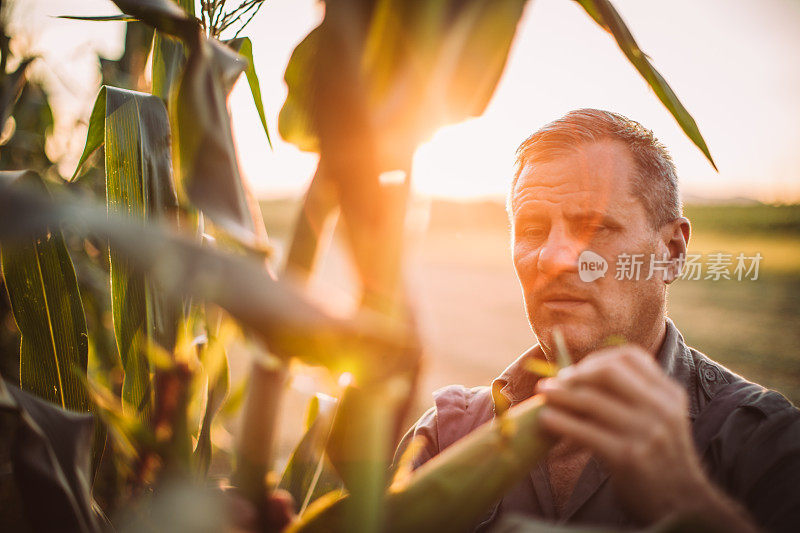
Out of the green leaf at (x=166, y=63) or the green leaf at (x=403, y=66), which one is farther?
the green leaf at (x=166, y=63)

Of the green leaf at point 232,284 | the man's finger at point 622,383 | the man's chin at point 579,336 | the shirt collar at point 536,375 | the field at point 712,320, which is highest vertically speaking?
the green leaf at point 232,284

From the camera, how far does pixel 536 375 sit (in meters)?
0.84

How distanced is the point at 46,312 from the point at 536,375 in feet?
2.45

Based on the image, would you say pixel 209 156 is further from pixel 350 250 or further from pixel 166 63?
pixel 166 63

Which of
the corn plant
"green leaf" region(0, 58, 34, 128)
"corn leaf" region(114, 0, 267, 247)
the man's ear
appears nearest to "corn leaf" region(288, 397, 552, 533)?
the corn plant

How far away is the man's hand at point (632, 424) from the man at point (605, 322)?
0.92ft

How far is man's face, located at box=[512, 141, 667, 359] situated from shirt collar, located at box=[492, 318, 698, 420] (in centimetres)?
4

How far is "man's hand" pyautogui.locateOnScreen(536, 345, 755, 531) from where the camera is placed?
0.25m

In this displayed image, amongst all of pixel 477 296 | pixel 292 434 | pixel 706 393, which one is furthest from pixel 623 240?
pixel 477 296

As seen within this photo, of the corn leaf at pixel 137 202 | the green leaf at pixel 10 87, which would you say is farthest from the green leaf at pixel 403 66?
the green leaf at pixel 10 87

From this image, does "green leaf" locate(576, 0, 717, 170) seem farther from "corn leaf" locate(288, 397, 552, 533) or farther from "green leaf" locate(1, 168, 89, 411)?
"green leaf" locate(1, 168, 89, 411)

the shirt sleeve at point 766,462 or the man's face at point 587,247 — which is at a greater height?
the man's face at point 587,247

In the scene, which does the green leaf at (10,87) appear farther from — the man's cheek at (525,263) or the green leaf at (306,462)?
the man's cheek at (525,263)

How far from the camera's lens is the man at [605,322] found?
0.58 meters
